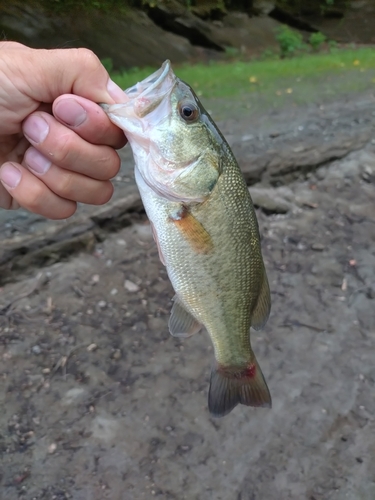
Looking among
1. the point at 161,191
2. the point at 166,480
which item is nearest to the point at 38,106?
the point at 161,191

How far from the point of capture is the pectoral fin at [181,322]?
178cm

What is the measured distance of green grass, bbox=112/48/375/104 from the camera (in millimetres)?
7777

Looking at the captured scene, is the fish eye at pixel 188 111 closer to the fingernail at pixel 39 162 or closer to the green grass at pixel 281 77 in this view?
the fingernail at pixel 39 162

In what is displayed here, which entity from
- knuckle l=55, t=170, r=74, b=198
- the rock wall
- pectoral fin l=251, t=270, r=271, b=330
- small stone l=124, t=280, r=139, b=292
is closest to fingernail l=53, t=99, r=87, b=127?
knuckle l=55, t=170, r=74, b=198

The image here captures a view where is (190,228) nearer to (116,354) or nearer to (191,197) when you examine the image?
(191,197)

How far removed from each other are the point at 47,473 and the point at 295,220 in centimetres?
283

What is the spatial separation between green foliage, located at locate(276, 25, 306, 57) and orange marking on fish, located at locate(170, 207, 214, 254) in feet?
41.6

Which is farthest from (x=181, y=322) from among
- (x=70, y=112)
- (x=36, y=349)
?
(x=36, y=349)

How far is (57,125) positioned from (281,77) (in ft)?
26.9

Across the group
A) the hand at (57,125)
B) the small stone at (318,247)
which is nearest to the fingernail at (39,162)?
the hand at (57,125)

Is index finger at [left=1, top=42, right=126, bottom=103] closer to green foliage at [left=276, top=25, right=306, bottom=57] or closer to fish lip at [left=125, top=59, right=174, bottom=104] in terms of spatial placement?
fish lip at [left=125, top=59, right=174, bottom=104]

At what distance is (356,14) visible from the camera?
1478 cm

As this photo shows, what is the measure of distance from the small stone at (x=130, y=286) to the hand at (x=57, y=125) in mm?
1608

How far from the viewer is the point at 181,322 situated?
1794mm
